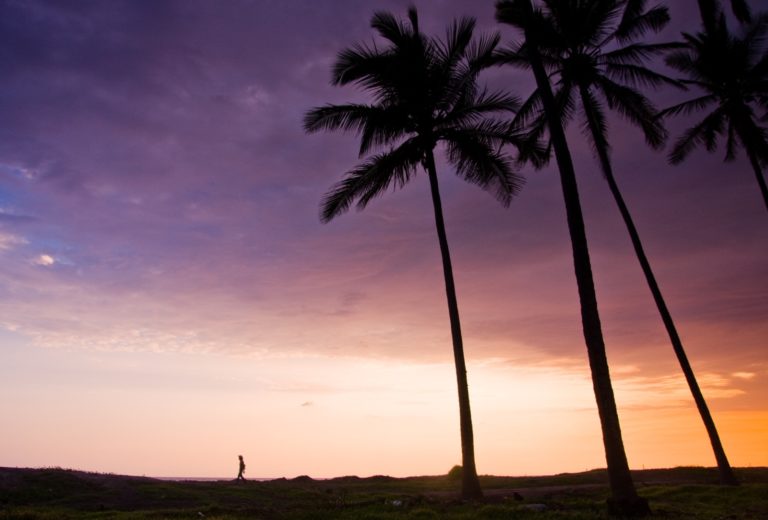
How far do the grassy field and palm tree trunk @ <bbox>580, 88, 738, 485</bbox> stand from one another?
4.03 feet

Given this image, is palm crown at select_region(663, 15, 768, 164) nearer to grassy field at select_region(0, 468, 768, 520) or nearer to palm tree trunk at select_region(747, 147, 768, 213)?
palm tree trunk at select_region(747, 147, 768, 213)

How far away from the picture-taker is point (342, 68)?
819 inches

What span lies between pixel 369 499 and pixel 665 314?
551 inches

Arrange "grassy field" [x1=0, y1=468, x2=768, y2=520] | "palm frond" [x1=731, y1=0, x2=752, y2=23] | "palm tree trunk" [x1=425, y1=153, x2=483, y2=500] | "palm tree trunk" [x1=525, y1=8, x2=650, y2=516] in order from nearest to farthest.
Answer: "palm tree trunk" [x1=525, y1=8, x2=650, y2=516]
"grassy field" [x1=0, y1=468, x2=768, y2=520]
"palm tree trunk" [x1=425, y1=153, x2=483, y2=500]
"palm frond" [x1=731, y1=0, x2=752, y2=23]

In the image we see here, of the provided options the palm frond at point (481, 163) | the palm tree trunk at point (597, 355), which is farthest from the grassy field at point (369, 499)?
the palm frond at point (481, 163)

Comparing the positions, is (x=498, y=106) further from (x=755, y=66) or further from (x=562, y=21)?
(x=755, y=66)

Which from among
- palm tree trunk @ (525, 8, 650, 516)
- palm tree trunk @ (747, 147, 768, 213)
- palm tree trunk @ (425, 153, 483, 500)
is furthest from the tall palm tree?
palm tree trunk @ (747, 147, 768, 213)

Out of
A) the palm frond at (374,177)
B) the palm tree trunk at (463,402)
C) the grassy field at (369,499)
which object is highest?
the palm frond at (374,177)

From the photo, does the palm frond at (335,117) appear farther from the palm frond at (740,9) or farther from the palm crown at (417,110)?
the palm frond at (740,9)

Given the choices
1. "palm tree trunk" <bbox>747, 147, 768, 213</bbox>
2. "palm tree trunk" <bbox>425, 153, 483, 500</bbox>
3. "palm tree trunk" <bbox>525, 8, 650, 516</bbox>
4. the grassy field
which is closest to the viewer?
"palm tree trunk" <bbox>525, 8, 650, 516</bbox>

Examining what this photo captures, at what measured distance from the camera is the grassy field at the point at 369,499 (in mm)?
14281

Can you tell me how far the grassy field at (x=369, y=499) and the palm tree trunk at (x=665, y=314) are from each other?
4.03 feet

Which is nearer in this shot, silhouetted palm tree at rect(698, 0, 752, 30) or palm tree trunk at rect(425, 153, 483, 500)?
palm tree trunk at rect(425, 153, 483, 500)

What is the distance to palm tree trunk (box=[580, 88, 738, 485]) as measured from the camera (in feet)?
71.1
